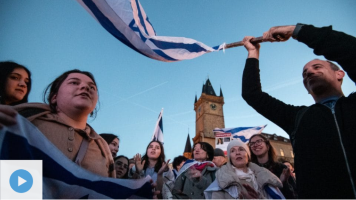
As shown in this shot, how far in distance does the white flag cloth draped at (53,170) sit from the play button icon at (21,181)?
0.23 feet

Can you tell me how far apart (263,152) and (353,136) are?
264cm

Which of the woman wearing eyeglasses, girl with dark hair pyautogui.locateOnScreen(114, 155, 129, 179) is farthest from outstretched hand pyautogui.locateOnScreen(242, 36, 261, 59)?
girl with dark hair pyautogui.locateOnScreen(114, 155, 129, 179)

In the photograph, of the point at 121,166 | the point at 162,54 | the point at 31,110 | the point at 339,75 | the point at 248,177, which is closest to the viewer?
the point at 31,110

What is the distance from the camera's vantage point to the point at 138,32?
341 cm

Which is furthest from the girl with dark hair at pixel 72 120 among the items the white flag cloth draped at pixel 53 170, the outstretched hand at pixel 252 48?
the outstretched hand at pixel 252 48

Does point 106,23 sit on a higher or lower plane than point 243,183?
higher

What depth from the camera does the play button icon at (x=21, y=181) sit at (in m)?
1.13

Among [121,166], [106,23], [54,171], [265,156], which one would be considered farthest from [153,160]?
[54,171]

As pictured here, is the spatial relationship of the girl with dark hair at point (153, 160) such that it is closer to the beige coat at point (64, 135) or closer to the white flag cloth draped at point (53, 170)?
the beige coat at point (64, 135)

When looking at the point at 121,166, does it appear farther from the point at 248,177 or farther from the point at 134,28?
the point at 134,28

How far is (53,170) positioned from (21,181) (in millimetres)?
155

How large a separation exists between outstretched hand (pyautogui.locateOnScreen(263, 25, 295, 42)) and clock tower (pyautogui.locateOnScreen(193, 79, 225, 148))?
153ft

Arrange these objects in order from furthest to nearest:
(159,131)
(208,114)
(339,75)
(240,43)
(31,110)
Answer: (208,114) → (159,131) → (240,43) → (339,75) → (31,110)

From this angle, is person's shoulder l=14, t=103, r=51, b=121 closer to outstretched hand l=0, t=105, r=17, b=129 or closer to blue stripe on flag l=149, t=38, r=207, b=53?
outstretched hand l=0, t=105, r=17, b=129
